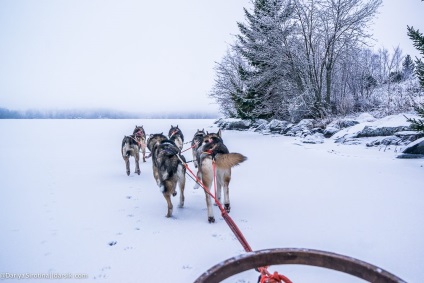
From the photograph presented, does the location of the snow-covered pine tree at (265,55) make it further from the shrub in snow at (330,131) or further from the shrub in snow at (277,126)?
the shrub in snow at (330,131)

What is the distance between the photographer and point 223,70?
25984 millimetres

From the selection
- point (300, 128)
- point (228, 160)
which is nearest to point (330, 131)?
point (300, 128)

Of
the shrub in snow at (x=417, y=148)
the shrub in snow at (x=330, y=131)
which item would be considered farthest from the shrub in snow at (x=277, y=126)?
the shrub in snow at (x=417, y=148)

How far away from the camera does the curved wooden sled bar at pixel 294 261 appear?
3.60 feet

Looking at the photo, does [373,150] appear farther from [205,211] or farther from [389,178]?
[205,211]

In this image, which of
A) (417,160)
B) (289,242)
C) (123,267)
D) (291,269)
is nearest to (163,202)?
(123,267)

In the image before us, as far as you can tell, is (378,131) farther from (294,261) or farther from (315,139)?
(294,261)

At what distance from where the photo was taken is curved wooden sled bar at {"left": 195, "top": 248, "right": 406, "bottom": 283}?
1098 mm

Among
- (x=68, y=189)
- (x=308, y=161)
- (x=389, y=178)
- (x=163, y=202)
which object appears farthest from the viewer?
(x=308, y=161)

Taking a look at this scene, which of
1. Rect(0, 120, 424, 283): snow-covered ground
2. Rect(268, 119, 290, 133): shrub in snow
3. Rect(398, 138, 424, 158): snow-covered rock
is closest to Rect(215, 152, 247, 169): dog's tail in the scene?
Rect(0, 120, 424, 283): snow-covered ground

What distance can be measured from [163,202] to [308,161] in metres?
5.33

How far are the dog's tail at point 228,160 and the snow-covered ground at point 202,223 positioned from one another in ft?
2.98

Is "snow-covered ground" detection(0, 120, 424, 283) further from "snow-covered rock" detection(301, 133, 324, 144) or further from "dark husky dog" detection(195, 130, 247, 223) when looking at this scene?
"snow-covered rock" detection(301, 133, 324, 144)

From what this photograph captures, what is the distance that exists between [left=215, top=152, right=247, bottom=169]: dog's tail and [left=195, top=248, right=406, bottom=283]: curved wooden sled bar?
2357 millimetres
